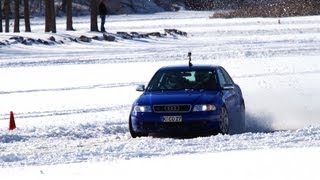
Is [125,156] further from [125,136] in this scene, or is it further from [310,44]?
[310,44]

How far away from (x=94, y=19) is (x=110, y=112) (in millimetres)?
39384

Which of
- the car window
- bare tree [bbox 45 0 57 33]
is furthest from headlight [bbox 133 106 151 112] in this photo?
bare tree [bbox 45 0 57 33]

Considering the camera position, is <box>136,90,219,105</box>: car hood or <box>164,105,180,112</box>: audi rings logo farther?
<box>136,90,219,105</box>: car hood

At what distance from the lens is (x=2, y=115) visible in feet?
60.6

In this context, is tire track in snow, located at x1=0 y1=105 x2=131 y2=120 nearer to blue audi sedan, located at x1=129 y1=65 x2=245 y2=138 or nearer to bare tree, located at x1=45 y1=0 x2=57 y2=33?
blue audi sedan, located at x1=129 y1=65 x2=245 y2=138

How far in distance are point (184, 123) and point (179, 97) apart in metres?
0.50

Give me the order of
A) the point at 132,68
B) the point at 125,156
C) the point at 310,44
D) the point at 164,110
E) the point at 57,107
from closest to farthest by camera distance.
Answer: the point at 125,156, the point at 164,110, the point at 57,107, the point at 132,68, the point at 310,44

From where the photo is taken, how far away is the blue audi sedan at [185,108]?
1372 cm

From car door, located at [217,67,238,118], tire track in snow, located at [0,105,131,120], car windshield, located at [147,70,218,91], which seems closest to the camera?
car door, located at [217,67,238,118]

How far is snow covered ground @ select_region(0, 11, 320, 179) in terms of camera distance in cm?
994

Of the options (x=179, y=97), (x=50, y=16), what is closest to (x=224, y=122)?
(x=179, y=97)

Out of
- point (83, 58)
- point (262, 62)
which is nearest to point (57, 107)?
point (262, 62)

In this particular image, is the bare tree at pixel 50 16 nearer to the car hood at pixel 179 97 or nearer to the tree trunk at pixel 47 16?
the tree trunk at pixel 47 16

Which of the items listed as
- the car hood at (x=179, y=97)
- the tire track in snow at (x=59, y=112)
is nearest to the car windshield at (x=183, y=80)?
the car hood at (x=179, y=97)
